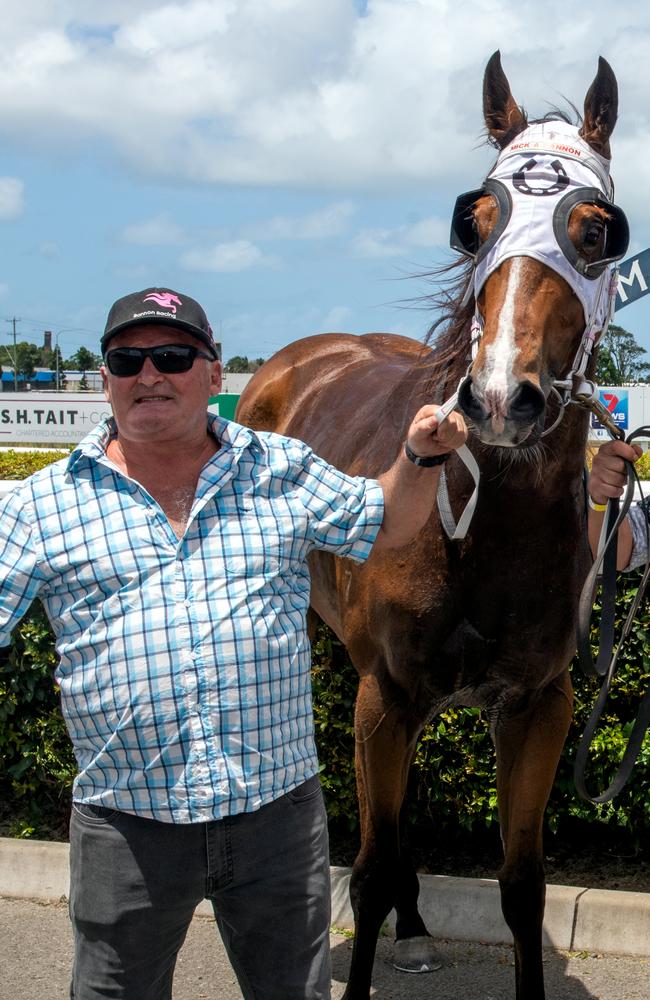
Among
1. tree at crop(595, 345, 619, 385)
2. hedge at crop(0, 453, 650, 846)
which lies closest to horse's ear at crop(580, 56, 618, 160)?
tree at crop(595, 345, 619, 385)

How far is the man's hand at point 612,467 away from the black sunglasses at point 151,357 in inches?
49.0

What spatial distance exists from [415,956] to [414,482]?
7.47ft

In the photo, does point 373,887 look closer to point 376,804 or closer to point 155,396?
point 376,804

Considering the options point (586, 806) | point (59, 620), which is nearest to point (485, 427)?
point (59, 620)

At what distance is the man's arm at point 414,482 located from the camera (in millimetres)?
2348

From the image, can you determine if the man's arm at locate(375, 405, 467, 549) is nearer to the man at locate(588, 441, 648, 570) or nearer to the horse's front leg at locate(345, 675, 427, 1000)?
the man at locate(588, 441, 648, 570)

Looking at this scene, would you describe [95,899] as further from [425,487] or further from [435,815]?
[435,815]

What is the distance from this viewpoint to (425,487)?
8.13ft

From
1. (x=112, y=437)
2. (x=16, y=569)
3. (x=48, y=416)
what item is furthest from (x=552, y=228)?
(x=48, y=416)

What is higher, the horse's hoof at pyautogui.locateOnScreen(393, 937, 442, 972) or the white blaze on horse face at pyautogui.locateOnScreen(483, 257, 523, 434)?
the white blaze on horse face at pyautogui.locateOnScreen(483, 257, 523, 434)

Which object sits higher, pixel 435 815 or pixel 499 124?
pixel 499 124

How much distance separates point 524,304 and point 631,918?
8.25 feet

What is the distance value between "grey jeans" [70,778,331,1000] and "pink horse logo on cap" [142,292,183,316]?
104 centimetres

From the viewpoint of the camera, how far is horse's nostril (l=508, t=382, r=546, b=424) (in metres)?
2.52
